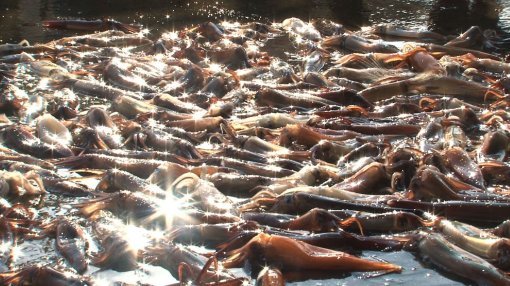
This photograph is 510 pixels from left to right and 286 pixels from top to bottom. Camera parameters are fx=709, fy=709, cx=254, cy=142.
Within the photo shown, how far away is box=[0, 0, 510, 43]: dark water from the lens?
1231cm

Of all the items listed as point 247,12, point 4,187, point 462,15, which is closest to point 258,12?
point 247,12

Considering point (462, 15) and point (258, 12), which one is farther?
point (258, 12)

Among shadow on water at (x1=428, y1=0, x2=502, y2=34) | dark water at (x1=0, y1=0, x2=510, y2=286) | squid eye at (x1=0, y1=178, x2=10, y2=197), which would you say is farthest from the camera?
shadow on water at (x1=428, y1=0, x2=502, y2=34)

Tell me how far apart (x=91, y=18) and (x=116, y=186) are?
8.19 meters

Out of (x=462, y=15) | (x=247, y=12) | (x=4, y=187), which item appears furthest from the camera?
(x=247, y=12)

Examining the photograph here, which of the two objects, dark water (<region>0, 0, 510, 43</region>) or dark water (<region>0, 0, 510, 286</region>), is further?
dark water (<region>0, 0, 510, 43</region>)

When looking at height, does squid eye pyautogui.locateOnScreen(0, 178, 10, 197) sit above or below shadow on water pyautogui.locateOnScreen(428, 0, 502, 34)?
below

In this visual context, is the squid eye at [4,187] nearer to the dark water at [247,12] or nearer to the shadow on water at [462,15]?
the dark water at [247,12]

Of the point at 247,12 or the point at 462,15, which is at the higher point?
the point at 462,15

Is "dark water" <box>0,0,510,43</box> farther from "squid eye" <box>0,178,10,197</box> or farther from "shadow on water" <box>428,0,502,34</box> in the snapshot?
"squid eye" <box>0,178,10,197</box>

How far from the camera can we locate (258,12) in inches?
534

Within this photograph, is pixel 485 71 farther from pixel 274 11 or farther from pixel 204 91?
pixel 274 11

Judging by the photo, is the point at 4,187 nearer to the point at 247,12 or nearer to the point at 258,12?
the point at 247,12

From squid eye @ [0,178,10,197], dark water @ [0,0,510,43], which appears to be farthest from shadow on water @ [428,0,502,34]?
squid eye @ [0,178,10,197]
